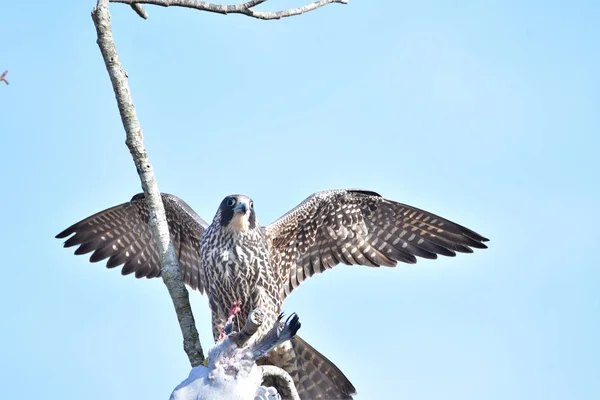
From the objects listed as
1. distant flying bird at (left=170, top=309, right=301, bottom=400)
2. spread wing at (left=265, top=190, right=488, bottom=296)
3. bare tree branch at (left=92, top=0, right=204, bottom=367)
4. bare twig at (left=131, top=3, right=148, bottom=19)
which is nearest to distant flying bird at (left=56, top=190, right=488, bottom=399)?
spread wing at (left=265, top=190, right=488, bottom=296)

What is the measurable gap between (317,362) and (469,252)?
1.50 metres

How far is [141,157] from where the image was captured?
5418mm

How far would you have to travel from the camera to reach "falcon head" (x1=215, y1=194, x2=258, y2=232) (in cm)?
639

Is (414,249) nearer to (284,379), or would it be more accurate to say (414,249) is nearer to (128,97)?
(128,97)

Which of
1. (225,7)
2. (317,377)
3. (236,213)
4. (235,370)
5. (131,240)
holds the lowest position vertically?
(235,370)

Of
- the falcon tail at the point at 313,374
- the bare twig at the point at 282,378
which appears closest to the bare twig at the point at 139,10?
the falcon tail at the point at 313,374

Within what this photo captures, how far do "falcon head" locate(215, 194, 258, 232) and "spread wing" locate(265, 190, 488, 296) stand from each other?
614mm

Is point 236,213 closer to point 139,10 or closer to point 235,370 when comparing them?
point 139,10

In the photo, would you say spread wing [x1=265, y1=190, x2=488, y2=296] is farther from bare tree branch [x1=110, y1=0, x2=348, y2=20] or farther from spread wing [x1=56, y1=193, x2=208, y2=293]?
bare tree branch [x1=110, y1=0, x2=348, y2=20]

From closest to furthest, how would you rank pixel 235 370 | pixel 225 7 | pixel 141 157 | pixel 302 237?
pixel 235 370
pixel 141 157
pixel 225 7
pixel 302 237

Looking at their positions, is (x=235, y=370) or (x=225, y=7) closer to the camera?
(x=235, y=370)

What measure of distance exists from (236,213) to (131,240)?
1478mm

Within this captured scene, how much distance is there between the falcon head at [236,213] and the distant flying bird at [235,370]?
9.03 ft

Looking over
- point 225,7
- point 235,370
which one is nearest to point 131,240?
point 225,7
